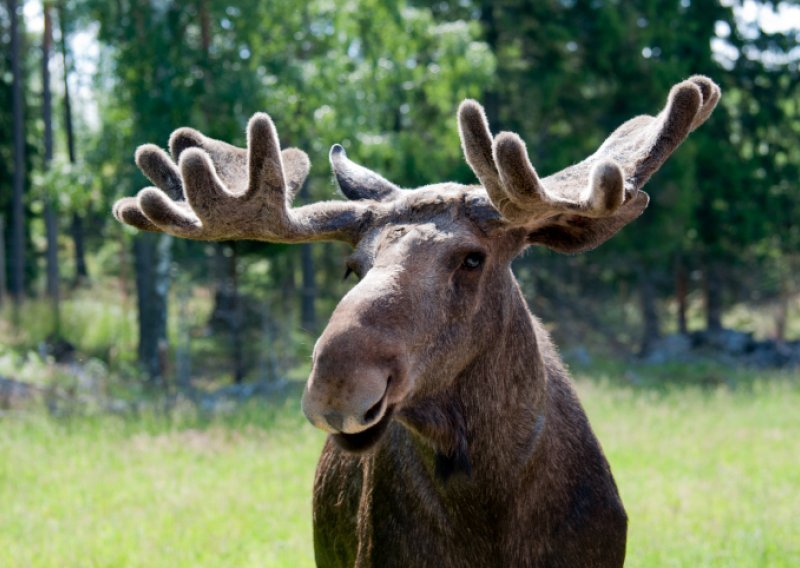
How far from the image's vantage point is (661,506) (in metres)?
7.69

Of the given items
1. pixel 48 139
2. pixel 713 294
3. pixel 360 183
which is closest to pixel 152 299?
pixel 48 139

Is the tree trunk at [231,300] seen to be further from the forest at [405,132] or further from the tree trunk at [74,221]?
the tree trunk at [74,221]

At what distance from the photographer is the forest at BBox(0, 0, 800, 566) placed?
14.8 m

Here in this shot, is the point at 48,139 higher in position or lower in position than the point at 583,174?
higher

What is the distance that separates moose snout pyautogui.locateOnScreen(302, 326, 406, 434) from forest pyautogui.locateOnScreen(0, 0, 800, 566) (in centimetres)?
546

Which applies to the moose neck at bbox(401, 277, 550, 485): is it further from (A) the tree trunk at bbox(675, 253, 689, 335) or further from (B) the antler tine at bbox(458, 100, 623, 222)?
(A) the tree trunk at bbox(675, 253, 689, 335)

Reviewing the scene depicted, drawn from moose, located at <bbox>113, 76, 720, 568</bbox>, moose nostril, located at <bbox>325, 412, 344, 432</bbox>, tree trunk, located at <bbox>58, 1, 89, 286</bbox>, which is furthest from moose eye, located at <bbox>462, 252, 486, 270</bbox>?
tree trunk, located at <bbox>58, 1, 89, 286</bbox>

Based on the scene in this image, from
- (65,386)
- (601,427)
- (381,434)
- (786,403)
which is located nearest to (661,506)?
(601,427)

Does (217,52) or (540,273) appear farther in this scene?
(540,273)

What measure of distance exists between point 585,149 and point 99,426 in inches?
563

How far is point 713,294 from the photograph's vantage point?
2336 centimetres

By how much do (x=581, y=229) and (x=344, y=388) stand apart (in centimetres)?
133

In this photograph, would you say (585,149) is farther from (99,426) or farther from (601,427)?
(99,426)

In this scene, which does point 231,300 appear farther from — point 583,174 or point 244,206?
point 583,174
